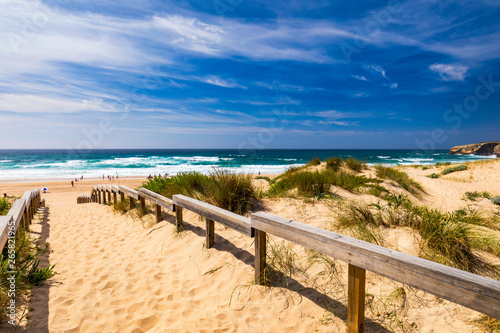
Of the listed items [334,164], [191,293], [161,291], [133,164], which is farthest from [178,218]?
[133,164]

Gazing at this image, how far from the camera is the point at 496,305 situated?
1.65m

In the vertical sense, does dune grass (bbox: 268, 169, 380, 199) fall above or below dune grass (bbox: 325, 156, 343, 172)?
below

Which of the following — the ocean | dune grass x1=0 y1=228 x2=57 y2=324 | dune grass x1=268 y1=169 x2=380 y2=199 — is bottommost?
the ocean

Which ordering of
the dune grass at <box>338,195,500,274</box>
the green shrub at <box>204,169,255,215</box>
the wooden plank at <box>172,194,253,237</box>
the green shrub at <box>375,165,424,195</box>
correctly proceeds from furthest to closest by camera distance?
the green shrub at <box>375,165,424,195</box> < the green shrub at <box>204,169,255,215</box> < the wooden plank at <box>172,194,253,237</box> < the dune grass at <box>338,195,500,274</box>

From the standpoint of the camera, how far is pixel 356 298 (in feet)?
7.85

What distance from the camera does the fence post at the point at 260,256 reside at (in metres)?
3.34

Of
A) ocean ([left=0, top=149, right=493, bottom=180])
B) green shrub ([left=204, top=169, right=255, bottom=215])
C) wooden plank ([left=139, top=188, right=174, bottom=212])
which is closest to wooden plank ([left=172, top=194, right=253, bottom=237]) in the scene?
wooden plank ([left=139, top=188, right=174, bottom=212])

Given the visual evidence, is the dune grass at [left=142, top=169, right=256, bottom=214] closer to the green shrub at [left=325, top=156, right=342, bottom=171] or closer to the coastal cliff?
the green shrub at [left=325, top=156, right=342, bottom=171]

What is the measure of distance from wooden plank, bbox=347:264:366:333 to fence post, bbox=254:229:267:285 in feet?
3.99

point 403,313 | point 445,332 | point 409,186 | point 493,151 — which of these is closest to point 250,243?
point 403,313

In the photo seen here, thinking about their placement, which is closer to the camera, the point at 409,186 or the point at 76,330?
the point at 76,330

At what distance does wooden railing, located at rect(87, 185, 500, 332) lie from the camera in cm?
174

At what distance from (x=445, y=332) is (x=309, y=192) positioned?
15.2 feet

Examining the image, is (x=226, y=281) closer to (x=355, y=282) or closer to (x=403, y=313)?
(x=355, y=282)
